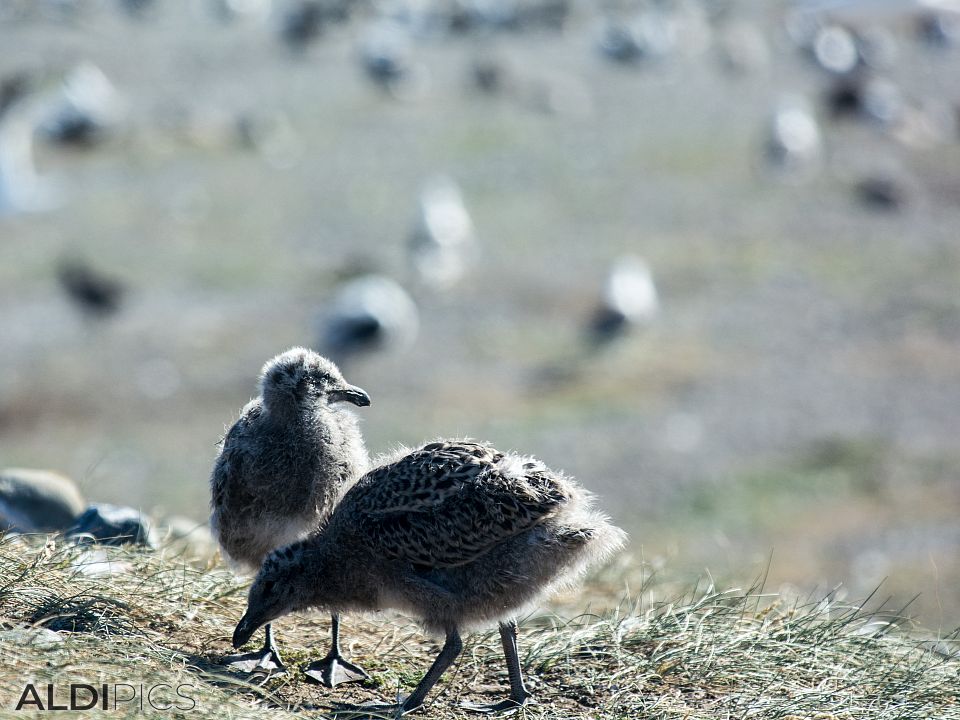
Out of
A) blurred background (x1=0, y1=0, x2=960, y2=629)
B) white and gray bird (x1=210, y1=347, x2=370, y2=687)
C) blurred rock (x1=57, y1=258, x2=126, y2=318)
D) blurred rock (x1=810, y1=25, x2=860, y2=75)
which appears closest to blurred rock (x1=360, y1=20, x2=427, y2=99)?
blurred background (x1=0, y1=0, x2=960, y2=629)

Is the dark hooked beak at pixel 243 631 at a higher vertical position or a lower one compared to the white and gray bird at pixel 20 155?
lower

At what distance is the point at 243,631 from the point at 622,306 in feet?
49.5

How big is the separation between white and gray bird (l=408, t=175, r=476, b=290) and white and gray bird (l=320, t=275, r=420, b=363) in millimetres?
2210

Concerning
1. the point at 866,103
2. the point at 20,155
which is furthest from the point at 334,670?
the point at 866,103

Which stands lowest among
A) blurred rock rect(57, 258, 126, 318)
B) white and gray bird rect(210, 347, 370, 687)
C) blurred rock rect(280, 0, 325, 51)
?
white and gray bird rect(210, 347, 370, 687)

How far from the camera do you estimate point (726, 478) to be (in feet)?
50.4

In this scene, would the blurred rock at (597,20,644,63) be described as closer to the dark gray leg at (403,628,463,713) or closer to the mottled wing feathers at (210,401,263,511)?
the mottled wing feathers at (210,401,263,511)

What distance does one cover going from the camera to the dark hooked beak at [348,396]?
559 cm

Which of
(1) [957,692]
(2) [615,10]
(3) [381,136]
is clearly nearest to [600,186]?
(3) [381,136]

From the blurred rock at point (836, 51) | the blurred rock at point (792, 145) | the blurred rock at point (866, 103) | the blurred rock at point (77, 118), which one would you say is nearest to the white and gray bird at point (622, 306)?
the blurred rock at point (792, 145)

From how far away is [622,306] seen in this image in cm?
1938

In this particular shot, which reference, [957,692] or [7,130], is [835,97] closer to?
[7,130]

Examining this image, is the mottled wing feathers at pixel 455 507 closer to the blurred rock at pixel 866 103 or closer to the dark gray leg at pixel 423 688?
the dark gray leg at pixel 423 688

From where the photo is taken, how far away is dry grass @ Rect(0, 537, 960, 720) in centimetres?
455
